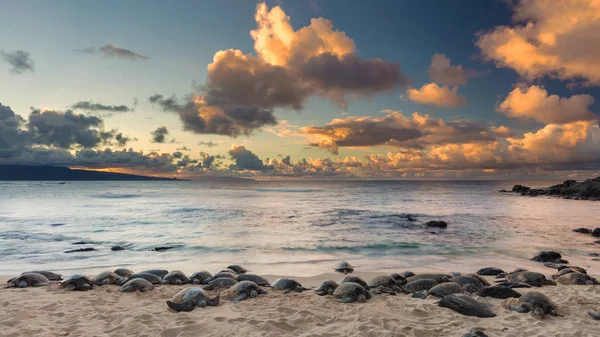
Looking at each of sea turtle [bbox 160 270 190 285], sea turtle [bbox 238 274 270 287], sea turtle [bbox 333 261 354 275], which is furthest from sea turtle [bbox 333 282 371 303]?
sea turtle [bbox 160 270 190 285]

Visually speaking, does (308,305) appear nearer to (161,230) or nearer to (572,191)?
(161,230)

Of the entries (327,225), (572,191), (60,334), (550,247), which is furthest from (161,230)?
(572,191)

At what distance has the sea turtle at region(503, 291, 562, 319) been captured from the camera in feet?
24.6

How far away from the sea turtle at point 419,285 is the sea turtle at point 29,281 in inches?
417

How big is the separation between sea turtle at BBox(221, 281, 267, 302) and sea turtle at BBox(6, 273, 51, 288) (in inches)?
226

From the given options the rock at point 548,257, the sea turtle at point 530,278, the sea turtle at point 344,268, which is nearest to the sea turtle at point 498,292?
the sea turtle at point 530,278

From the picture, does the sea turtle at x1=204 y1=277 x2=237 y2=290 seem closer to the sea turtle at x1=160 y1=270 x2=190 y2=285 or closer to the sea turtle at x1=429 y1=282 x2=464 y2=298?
the sea turtle at x1=160 y1=270 x2=190 y2=285

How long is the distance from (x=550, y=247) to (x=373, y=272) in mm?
12184

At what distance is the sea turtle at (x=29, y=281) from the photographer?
32.9 feet

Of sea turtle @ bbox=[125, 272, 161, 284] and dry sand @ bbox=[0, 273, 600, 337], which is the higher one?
dry sand @ bbox=[0, 273, 600, 337]

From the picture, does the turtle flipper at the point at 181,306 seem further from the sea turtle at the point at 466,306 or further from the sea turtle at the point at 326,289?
the sea turtle at the point at 466,306

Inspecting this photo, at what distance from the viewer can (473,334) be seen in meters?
6.15

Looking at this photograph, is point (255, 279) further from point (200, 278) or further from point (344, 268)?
point (344, 268)

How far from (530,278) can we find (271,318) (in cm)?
857
